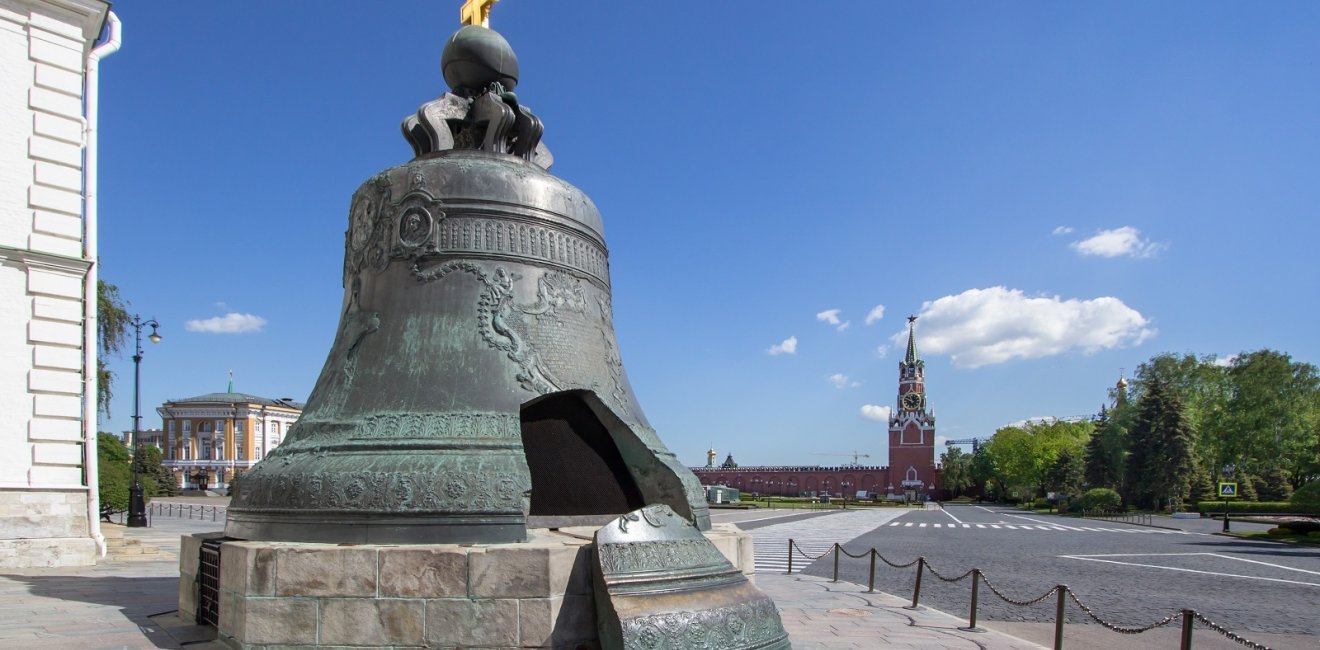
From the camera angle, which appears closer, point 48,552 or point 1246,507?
point 48,552

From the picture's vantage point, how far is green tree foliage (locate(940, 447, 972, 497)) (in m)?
104

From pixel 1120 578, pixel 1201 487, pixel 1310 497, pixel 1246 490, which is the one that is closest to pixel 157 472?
pixel 1120 578

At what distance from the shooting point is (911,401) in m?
120

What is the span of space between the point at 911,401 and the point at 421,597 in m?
121

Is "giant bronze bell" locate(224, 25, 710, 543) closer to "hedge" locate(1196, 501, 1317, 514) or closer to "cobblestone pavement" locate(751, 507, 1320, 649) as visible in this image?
A: "cobblestone pavement" locate(751, 507, 1320, 649)

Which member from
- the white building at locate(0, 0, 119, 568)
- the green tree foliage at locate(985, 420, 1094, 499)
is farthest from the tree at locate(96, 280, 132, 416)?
the green tree foliage at locate(985, 420, 1094, 499)

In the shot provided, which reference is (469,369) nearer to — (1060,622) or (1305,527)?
(1060,622)

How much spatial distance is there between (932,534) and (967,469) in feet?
261

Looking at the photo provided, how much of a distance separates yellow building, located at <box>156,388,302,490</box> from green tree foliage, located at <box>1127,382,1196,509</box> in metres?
60.1

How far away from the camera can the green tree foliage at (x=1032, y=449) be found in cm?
7606

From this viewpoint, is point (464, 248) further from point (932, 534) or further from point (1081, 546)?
point (932, 534)

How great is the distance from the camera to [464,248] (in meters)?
5.33

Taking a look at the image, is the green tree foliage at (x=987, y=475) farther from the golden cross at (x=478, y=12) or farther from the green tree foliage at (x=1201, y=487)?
the golden cross at (x=478, y=12)

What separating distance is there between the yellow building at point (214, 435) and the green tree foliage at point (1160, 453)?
197 feet
